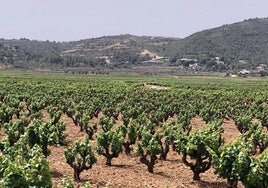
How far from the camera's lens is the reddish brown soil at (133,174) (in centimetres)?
2067

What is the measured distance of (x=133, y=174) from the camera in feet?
73.2

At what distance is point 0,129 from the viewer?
3312cm

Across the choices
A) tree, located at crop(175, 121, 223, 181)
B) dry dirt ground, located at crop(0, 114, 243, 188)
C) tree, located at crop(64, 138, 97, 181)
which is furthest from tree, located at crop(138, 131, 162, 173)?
tree, located at crop(64, 138, 97, 181)

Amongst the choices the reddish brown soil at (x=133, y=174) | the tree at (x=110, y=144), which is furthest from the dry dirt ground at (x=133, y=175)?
the tree at (x=110, y=144)

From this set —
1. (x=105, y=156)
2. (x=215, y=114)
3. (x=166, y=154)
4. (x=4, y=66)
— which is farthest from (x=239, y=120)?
(x=4, y=66)

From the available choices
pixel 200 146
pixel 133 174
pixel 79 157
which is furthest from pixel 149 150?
pixel 79 157

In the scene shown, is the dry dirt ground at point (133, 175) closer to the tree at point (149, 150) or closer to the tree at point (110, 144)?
the tree at point (149, 150)

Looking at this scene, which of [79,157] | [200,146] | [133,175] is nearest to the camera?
[79,157]

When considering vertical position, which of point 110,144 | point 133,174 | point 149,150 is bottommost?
point 133,174

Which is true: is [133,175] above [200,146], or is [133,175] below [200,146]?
below

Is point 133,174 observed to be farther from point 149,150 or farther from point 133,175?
point 149,150

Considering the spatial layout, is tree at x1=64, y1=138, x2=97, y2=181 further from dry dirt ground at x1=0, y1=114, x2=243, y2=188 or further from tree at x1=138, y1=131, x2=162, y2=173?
tree at x1=138, y1=131, x2=162, y2=173

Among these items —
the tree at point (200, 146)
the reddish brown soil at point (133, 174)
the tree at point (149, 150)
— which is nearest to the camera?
the tree at point (200, 146)

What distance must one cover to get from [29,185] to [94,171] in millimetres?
9017
